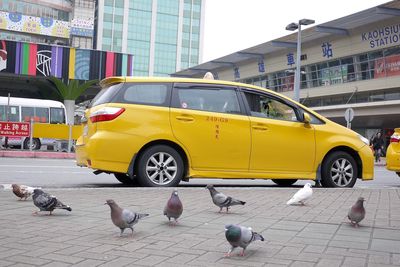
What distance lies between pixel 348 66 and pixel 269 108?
117ft

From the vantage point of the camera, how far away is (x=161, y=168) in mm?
7500

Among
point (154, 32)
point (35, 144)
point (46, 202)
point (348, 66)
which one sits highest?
point (154, 32)

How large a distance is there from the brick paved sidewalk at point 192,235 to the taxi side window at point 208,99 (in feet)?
5.76

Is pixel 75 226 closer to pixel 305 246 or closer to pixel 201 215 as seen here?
pixel 201 215

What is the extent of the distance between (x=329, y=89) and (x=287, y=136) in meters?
37.3

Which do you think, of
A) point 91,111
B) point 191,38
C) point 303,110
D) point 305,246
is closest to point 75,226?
point 305,246

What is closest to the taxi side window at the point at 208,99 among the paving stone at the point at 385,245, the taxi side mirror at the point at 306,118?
the taxi side mirror at the point at 306,118

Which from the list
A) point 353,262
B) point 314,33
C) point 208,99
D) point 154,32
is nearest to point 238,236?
point 353,262

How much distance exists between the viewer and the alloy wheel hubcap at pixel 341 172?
8617 millimetres

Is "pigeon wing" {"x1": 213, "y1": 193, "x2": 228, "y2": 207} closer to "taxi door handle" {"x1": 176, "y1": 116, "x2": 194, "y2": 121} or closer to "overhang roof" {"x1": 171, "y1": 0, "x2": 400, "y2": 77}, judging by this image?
"taxi door handle" {"x1": 176, "y1": 116, "x2": 194, "y2": 121}

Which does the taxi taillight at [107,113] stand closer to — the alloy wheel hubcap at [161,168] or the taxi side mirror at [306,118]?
the alloy wheel hubcap at [161,168]

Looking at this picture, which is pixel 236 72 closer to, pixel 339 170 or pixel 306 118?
pixel 339 170

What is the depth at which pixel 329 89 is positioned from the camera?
44.0 meters

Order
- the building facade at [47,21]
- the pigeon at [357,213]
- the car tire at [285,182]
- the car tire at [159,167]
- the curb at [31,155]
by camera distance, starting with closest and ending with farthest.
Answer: the pigeon at [357,213], the car tire at [159,167], the car tire at [285,182], the curb at [31,155], the building facade at [47,21]
